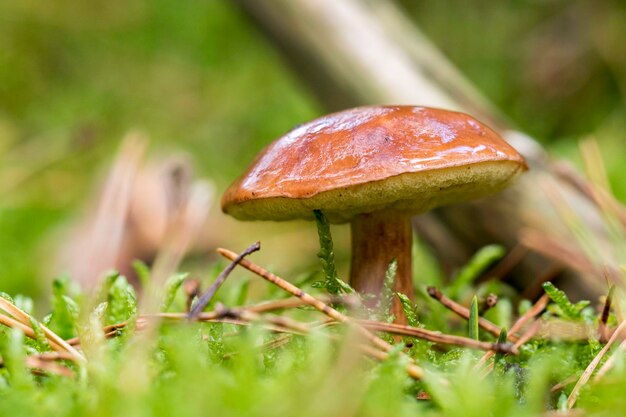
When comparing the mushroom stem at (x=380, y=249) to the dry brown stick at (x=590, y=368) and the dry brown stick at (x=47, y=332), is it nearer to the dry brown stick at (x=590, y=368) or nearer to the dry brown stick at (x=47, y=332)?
the dry brown stick at (x=590, y=368)

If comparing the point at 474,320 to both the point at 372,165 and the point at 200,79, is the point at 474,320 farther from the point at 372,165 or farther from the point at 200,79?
the point at 200,79

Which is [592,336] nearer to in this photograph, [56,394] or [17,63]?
[56,394]

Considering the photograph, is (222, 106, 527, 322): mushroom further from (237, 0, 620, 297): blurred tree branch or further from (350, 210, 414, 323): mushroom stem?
(237, 0, 620, 297): blurred tree branch

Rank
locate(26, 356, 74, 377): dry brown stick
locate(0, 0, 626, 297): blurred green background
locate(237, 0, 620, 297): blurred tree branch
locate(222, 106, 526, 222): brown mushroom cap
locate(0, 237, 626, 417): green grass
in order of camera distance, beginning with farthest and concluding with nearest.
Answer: locate(0, 0, 626, 297): blurred green background < locate(237, 0, 620, 297): blurred tree branch < locate(222, 106, 526, 222): brown mushroom cap < locate(26, 356, 74, 377): dry brown stick < locate(0, 237, 626, 417): green grass

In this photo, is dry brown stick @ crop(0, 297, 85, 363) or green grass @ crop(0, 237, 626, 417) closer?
green grass @ crop(0, 237, 626, 417)

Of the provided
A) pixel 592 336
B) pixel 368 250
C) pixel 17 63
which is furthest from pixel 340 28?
pixel 17 63

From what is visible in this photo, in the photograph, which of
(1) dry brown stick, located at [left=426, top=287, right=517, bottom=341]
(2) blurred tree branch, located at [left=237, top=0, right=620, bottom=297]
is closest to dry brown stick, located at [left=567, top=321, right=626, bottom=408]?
(1) dry brown stick, located at [left=426, top=287, right=517, bottom=341]

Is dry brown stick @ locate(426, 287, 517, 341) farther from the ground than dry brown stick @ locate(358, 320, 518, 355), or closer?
closer

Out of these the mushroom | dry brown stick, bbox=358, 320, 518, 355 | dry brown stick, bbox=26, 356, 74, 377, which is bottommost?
dry brown stick, bbox=26, 356, 74, 377
